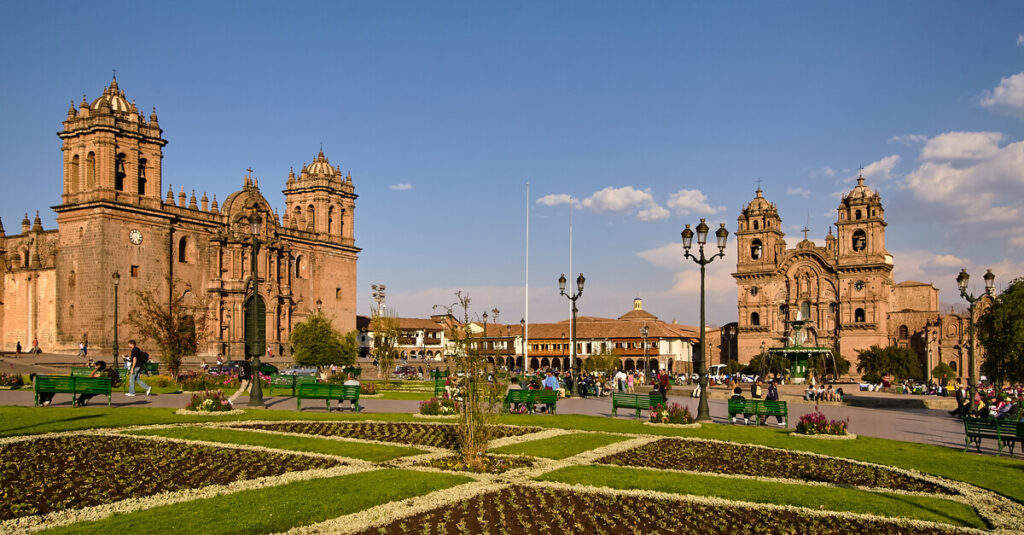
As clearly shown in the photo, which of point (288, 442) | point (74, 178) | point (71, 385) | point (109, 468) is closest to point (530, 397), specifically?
point (288, 442)

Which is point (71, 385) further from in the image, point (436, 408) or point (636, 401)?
point (636, 401)

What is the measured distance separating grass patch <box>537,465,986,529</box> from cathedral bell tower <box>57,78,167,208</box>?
45.9 meters

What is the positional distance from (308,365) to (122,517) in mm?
42185

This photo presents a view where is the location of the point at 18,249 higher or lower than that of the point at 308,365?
higher

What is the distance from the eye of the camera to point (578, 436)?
17.5m

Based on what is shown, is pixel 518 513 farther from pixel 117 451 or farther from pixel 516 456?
pixel 117 451

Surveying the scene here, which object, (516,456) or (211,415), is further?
(211,415)

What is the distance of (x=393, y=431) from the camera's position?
17.5m

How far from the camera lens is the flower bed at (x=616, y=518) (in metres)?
9.05

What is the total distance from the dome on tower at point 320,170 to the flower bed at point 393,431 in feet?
180

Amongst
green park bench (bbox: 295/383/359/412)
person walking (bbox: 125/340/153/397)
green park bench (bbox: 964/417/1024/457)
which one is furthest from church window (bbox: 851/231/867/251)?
person walking (bbox: 125/340/153/397)

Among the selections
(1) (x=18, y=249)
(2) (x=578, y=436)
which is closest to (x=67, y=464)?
(2) (x=578, y=436)

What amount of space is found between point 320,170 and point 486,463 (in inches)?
2446

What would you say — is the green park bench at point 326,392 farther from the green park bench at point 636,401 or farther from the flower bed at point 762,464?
the flower bed at point 762,464
